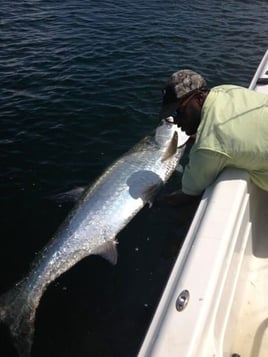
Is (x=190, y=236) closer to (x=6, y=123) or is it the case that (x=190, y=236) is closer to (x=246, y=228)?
(x=246, y=228)

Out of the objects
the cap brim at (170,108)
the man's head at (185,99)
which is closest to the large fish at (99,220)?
the cap brim at (170,108)

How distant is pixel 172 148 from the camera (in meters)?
5.23

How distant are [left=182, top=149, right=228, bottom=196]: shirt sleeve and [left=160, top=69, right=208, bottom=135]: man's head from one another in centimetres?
32

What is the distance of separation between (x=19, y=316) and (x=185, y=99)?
8.40ft

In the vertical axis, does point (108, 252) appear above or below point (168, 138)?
below

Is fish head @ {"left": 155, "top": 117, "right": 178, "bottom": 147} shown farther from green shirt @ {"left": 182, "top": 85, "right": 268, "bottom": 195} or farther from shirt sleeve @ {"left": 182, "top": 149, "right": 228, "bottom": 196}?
green shirt @ {"left": 182, "top": 85, "right": 268, "bottom": 195}

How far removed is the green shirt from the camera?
361 centimetres

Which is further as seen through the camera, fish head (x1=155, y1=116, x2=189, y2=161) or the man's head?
fish head (x1=155, y1=116, x2=189, y2=161)

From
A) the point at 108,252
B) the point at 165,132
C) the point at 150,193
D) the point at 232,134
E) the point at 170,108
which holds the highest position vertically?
the point at 232,134

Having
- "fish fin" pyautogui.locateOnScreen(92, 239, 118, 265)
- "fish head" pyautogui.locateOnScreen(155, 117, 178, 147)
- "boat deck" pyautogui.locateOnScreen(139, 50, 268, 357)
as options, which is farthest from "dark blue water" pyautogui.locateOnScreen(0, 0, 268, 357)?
"boat deck" pyautogui.locateOnScreen(139, 50, 268, 357)

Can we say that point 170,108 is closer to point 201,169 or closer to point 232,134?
point 201,169

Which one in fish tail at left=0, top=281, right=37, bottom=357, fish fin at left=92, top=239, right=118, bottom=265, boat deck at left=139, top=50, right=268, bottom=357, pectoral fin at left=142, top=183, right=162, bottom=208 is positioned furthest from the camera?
pectoral fin at left=142, top=183, right=162, bottom=208

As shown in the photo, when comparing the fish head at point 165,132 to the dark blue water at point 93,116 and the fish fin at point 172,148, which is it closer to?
the fish fin at point 172,148

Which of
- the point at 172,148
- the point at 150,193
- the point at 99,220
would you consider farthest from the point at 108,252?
the point at 172,148
